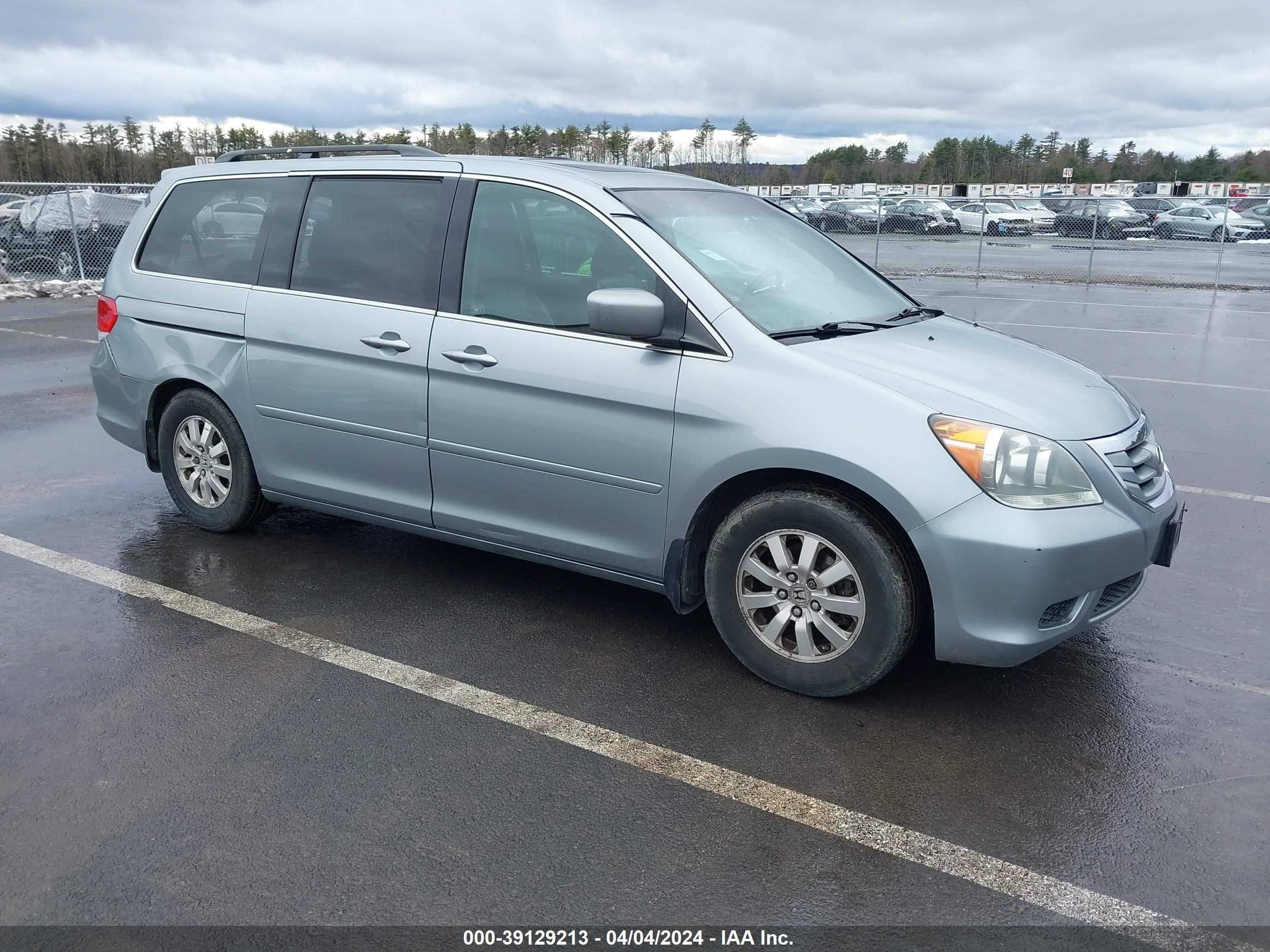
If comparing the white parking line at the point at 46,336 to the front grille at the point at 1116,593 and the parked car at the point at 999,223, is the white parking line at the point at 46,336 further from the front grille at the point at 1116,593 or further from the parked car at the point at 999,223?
the parked car at the point at 999,223

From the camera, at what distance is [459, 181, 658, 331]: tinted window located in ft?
13.6

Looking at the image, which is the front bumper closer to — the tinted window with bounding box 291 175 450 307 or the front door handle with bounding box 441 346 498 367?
the front door handle with bounding box 441 346 498 367

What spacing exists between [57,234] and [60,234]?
0.05 metres

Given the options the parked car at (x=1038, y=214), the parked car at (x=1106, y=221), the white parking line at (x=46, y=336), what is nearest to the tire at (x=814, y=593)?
the white parking line at (x=46, y=336)

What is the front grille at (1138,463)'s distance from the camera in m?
3.66

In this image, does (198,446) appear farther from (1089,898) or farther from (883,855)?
(1089,898)

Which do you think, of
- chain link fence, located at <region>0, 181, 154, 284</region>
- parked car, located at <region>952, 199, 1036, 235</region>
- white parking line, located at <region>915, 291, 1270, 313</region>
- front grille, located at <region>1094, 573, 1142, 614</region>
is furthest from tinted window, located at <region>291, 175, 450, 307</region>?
parked car, located at <region>952, 199, 1036, 235</region>

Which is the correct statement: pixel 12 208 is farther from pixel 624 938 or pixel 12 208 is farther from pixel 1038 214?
pixel 1038 214

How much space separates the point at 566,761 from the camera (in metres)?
3.41

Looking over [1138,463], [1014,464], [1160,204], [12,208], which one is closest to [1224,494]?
[1138,463]

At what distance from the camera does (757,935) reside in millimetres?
2629

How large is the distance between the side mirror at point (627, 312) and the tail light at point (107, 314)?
299 cm

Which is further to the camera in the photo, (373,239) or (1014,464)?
(373,239)

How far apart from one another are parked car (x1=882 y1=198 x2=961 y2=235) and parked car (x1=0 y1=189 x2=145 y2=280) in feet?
88.3
